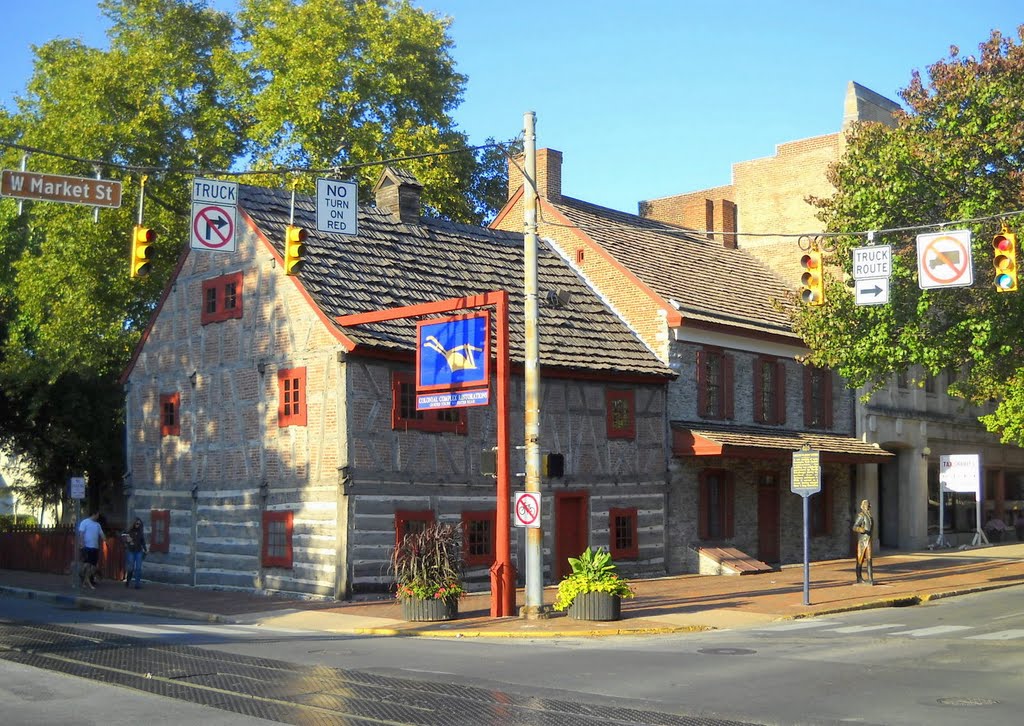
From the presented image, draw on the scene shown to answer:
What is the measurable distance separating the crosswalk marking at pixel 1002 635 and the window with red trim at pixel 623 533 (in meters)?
12.7

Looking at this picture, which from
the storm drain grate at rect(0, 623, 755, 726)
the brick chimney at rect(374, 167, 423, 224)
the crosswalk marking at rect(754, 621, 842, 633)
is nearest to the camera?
the storm drain grate at rect(0, 623, 755, 726)

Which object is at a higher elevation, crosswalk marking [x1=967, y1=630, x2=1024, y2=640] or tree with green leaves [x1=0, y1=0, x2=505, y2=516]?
tree with green leaves [x1=0, y1=0, x2=505, y2=516]

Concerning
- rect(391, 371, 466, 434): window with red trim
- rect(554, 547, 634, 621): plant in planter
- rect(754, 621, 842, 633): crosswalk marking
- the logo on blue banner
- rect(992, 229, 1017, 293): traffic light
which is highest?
rect(992, 229, 1017, 293): traffic light

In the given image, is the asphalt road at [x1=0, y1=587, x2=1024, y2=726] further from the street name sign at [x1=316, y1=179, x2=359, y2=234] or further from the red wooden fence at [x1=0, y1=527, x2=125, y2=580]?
the red wooden fence at [x1=0, y1=527, x2=125, y2=580]

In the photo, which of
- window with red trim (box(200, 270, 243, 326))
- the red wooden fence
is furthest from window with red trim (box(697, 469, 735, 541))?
the red wooden fence

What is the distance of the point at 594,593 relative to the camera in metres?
20.7

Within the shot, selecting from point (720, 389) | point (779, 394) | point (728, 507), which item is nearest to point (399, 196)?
point (720, 389)

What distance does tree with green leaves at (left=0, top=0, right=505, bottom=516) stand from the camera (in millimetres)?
38500

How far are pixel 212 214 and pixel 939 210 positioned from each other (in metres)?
15.4

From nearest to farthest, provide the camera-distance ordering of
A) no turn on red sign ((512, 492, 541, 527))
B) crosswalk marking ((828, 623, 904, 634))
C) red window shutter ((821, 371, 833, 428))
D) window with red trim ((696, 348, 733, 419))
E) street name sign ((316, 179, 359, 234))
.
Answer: crosswalk marking ((828, 623, 904, 634)) < no turn on red sign ((512, 492, 541, 527)) < street name sign ((316, 179, 359, 234)) < window with red trim ((696, 348, 733, 419)) < red window shutter ((821, 371, 833, 428))

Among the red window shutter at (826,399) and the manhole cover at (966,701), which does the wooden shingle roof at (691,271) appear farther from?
the manhole cover at (966,701)

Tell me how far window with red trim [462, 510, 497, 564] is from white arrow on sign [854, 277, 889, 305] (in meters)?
10.3

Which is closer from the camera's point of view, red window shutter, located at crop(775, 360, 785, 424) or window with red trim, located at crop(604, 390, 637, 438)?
window with red trim, located at crop(604, 390, 637, 438)

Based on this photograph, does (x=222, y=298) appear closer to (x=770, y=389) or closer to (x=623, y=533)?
(x=623, y=533)
